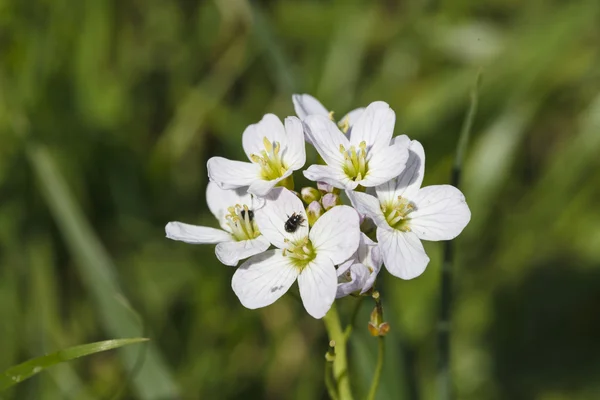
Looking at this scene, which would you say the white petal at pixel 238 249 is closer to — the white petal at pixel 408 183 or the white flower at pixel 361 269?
the white flower at pixel 361 269

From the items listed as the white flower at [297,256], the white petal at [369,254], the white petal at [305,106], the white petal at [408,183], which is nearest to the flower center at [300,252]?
the white flower at [297,256]

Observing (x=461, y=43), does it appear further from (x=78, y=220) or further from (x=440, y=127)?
(x=78, y=220)

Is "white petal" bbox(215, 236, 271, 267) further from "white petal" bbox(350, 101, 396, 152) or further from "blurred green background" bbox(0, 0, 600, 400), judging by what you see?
"blurred green background" bbox(0, 0, 600, 400)

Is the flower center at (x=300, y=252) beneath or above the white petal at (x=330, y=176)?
beneath

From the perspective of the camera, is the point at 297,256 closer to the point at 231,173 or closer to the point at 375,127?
the point at 231,173

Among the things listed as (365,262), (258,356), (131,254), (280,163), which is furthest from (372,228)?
(131,254)

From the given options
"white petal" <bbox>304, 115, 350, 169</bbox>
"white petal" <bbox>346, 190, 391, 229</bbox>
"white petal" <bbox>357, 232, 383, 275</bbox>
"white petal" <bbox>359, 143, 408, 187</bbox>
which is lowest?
"white petal" <bbox>357, 232, 383, 275</bbox>

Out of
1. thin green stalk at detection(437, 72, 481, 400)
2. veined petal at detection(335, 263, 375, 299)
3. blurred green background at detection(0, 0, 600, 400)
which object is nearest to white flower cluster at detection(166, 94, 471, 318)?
veined petal at detection(335, 263, 375, 299)
